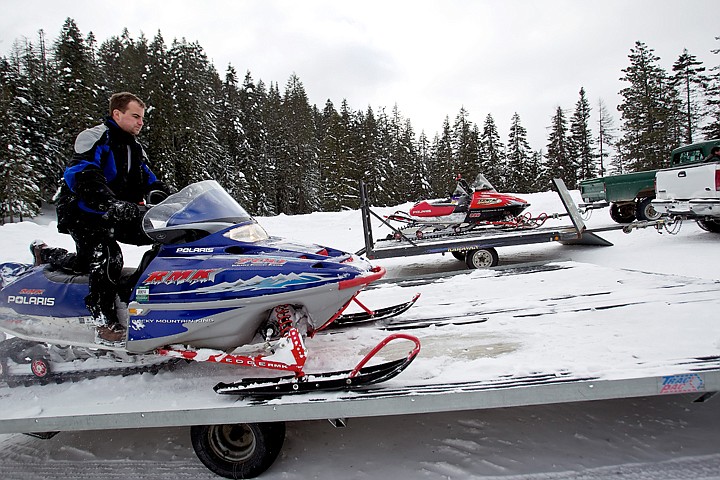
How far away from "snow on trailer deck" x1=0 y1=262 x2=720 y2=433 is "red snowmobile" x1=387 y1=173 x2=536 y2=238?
4.69 meters

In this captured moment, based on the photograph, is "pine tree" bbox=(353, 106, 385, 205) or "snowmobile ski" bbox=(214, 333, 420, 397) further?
"pine tree" bbox=(353, 106, 385, 205)

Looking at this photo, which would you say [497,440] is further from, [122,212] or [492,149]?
[492,149]

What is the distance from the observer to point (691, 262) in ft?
20.5

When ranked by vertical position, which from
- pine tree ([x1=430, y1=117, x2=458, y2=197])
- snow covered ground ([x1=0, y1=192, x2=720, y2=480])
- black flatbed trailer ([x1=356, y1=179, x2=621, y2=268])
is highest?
pine tree ([x1=430, y1=117, x2=458, y2=197])

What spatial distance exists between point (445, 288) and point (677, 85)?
3496 cm

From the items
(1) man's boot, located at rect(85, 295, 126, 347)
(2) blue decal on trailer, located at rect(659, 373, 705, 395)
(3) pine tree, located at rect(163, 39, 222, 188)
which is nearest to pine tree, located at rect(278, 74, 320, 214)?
(3) pine tree, located at rect(163, 39, 222, 188)

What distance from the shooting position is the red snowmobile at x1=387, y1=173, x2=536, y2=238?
333 inches

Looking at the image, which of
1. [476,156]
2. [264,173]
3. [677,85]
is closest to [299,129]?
[264,173]

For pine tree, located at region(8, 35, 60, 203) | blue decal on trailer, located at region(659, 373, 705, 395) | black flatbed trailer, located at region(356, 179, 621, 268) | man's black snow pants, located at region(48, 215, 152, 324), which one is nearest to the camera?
blue decal on trailer, located at region(659, 373, 705, 395)

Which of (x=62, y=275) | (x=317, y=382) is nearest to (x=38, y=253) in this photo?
(x=62, y=275)

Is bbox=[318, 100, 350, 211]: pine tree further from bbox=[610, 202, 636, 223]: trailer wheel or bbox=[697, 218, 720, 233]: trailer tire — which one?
bbox=[697, 218, 720, 233]: trailer tire

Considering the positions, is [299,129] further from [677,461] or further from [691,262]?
[677,461]

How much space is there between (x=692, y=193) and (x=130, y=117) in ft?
30.6

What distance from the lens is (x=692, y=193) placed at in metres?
8.05
